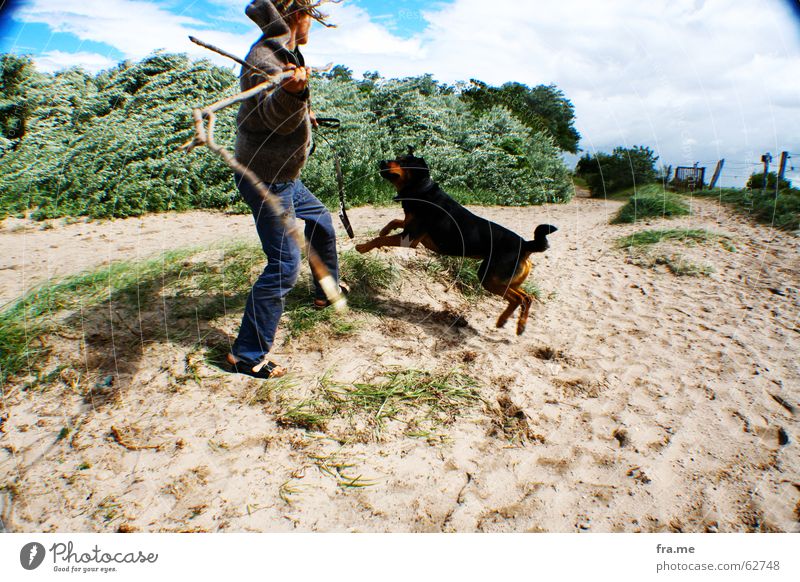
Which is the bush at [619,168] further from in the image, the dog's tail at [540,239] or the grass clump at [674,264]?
the grass clump at [674,264]

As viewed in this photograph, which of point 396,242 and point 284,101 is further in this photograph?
point 396,242

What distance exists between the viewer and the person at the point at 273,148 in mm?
2307

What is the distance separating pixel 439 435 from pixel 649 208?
326 inches

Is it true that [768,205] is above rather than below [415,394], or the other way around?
above

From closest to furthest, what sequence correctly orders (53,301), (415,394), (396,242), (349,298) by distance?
(415,394) → (53,301) → (396,242) → (349,298)

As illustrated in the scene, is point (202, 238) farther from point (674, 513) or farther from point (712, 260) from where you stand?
point (712, 260)

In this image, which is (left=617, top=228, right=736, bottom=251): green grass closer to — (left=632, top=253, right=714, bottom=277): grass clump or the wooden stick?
(left=632, top=253, right=714, bottom=277): grass clump

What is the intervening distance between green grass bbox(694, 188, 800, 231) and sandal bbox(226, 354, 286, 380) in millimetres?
8428

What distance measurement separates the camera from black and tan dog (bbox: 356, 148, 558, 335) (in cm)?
376

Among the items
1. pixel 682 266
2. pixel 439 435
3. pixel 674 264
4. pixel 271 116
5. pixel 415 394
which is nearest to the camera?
pixel 271 116

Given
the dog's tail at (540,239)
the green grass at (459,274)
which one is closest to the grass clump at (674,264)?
the green grass at (459,274)


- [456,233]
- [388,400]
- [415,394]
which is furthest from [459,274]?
[388,400]

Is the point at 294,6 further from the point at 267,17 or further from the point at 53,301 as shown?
the point at 53,301

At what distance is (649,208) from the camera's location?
346 inches
